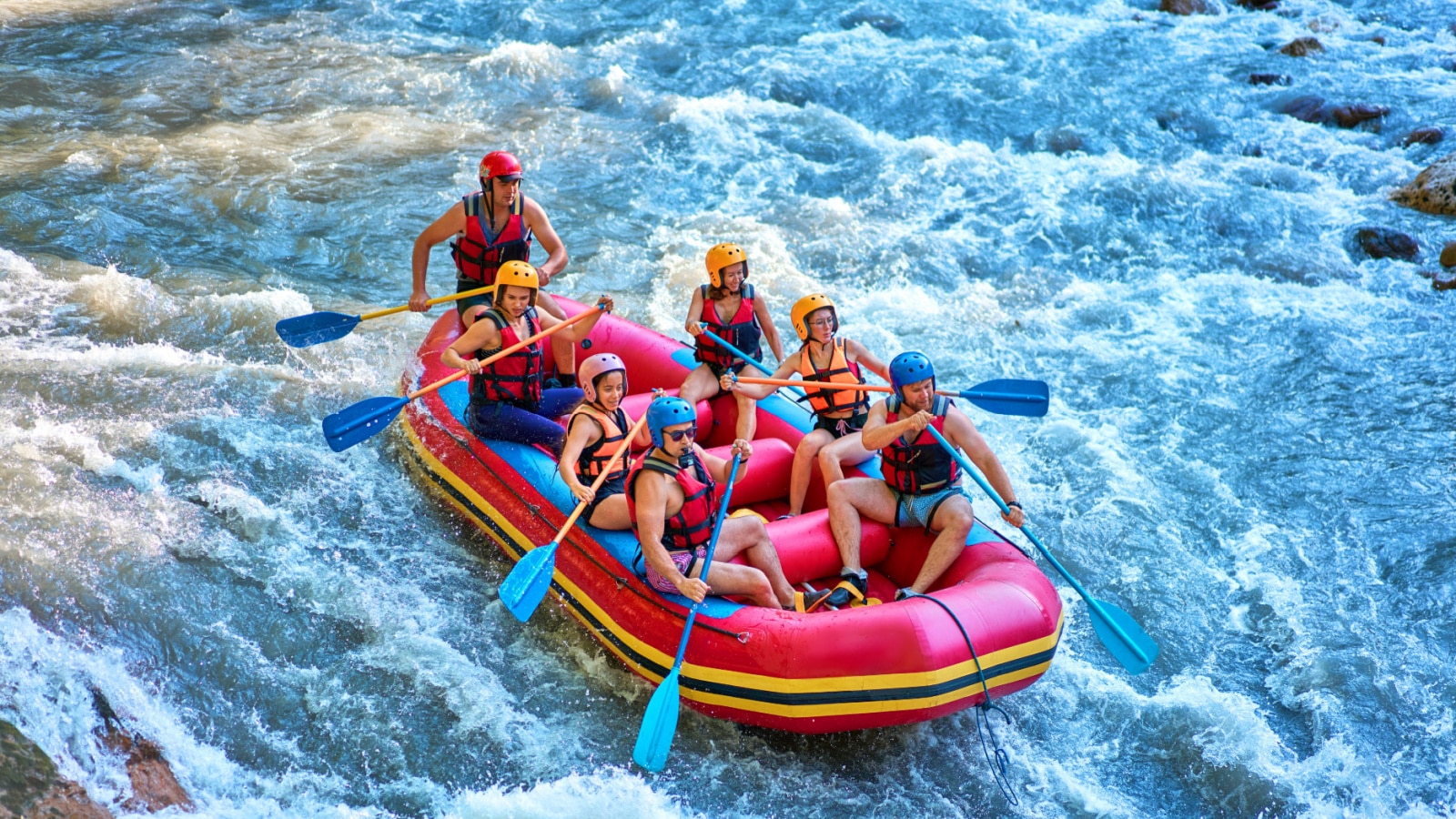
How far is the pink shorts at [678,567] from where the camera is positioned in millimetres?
4484

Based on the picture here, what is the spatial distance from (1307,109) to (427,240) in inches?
316

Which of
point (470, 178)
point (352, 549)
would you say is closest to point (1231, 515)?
point (352, 549)

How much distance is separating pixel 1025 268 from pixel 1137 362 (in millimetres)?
1261

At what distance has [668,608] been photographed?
4488mm

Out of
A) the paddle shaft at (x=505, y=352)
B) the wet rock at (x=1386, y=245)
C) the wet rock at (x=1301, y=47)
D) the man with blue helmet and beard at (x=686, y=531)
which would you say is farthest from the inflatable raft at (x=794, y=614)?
the wet rock at (x=1301, y=47)

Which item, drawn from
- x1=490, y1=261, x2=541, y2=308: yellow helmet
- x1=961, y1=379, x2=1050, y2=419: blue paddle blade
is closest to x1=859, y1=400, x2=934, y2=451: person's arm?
x1=961, y1=379, x2=1050, y2=419: blue paddle blade

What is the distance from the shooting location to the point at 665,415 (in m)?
4.35

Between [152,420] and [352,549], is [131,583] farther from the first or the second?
[152,420]

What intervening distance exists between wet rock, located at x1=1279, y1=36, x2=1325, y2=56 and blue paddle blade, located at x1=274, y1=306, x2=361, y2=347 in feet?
30.7

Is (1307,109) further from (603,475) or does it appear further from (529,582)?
(529,582)

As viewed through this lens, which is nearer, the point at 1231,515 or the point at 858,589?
the point at 858,589

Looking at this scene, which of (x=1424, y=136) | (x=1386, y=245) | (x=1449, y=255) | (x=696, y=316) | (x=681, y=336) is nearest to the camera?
(x=696, y=316)

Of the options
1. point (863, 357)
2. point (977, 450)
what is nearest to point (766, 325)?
point (863, 357)

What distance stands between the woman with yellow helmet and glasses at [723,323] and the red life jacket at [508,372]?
72 cm
